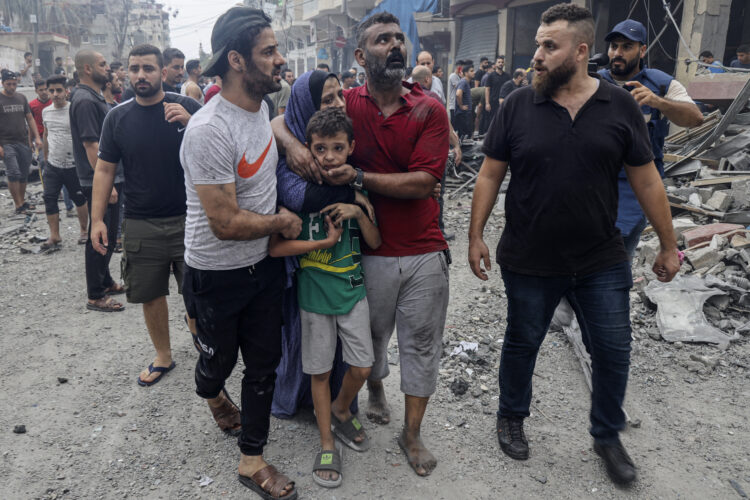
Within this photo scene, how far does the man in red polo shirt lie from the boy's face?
5 centimetres

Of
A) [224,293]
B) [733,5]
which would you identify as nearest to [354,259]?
[224,293]

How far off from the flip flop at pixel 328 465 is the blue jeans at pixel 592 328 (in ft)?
3.37

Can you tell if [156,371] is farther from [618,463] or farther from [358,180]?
[618,463]

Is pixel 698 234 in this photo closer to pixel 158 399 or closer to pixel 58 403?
pixel 158 399

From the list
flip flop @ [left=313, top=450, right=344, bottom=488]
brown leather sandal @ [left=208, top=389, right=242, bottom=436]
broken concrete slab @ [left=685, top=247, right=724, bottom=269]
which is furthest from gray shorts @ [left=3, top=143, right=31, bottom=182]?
broken concrete slab @ [left=685, top=247, right=724, bottom=269]

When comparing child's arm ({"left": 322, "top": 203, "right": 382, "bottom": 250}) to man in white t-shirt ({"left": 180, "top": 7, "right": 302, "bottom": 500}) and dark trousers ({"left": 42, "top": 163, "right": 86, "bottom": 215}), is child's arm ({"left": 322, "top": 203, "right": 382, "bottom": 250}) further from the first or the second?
dark trousers ({"left": 42, "top": 163, "right": 86, "bottom": 215})

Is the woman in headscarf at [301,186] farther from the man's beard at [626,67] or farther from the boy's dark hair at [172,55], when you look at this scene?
the boy's dark hair at [172,55]

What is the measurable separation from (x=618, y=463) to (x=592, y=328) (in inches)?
27.6

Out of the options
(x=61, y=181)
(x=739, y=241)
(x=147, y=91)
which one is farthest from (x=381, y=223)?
(x=61, y=181)

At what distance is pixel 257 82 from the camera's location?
7.78 ft

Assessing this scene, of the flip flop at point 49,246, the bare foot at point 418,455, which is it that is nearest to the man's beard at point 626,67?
the bare foot at point 418,455

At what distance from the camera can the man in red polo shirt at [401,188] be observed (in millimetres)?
2574

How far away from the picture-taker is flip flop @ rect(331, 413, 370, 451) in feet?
10.0

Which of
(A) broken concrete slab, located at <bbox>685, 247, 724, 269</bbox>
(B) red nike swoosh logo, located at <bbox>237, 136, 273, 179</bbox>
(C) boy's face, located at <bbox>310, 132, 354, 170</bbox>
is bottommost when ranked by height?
(A) broken concrete slab, located at <bbox>685, 247, 724, 269</bbox>
